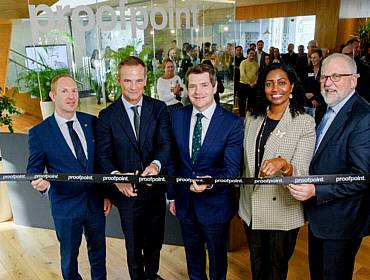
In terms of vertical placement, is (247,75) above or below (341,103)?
below

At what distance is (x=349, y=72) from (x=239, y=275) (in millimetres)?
1958

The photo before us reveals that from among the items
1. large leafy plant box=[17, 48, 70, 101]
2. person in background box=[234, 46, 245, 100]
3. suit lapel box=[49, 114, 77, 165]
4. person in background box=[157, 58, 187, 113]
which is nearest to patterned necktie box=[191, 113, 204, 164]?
suit lapel box=[49, 114, 77, 165]

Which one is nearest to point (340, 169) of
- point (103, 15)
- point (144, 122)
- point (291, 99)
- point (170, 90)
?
point (291, 99)

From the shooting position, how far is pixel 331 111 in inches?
78.0

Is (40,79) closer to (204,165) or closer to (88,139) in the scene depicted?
(88,139)

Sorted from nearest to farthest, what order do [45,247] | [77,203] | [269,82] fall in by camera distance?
[269,82], [77,203], [45,247]

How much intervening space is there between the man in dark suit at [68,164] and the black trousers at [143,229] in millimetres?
210

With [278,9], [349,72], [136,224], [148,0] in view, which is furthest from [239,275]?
[278,9]

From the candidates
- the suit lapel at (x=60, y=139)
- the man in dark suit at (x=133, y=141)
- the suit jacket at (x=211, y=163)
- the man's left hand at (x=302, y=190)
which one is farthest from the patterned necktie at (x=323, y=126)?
the suit lapel at (x=60, y=139)

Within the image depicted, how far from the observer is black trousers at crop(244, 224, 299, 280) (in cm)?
215

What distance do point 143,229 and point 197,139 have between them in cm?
80

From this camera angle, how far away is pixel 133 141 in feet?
7.58

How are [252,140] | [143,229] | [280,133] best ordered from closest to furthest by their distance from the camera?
[280,133] < [252,140] < [143,229]

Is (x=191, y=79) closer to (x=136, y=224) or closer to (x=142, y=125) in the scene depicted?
(x=142, y=125)
